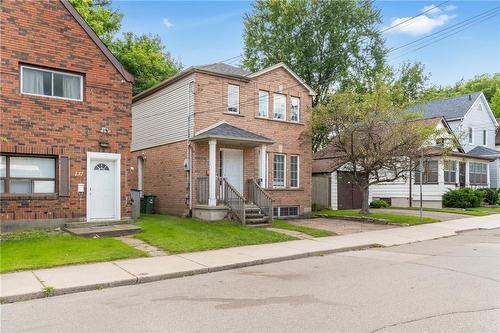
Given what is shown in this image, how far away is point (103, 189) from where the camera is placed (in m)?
14.5

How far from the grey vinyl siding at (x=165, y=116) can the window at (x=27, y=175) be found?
600cm

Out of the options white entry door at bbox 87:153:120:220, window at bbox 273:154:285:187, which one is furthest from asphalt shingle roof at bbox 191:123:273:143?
white entry door at bbox 87:153:120:220

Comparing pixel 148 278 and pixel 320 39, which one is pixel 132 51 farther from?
pixel 148 278

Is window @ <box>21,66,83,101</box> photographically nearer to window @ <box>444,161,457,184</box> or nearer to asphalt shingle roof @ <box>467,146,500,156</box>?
window @ <box>444,161,457,184</box>

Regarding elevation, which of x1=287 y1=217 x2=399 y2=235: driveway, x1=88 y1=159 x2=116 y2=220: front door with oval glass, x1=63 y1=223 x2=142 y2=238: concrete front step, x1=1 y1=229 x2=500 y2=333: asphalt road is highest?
x1=88 y1=159 x2=116 y2=220: front door with oval glass

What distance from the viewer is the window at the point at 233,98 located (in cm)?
1866

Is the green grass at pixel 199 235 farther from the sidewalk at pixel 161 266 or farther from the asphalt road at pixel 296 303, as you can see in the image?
the asphalt road at pixel 296 303

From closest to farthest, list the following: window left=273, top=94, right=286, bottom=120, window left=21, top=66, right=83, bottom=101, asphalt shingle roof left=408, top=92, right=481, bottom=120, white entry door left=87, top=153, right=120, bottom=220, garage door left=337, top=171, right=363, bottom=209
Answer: window left=21, top=66, right=83, bottom=101 < white entry door left=87, top=153, right=120, bottom=220 < window left=273, top=94, right=286, bottom=120 < garage door left=337, top=171, right=363, bottom=209 < asphalt shingle roof left=408, top=92, right=481, bottom=120

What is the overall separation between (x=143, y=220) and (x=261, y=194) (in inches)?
193

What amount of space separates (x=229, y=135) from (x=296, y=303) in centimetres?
1123

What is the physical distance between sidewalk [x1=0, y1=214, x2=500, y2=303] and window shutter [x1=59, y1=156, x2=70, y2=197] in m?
4.85

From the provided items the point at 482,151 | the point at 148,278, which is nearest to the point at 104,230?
the point at 148,278

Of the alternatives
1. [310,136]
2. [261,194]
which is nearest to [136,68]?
[310,136]

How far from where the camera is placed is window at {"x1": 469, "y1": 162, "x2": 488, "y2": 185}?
99.2ft
